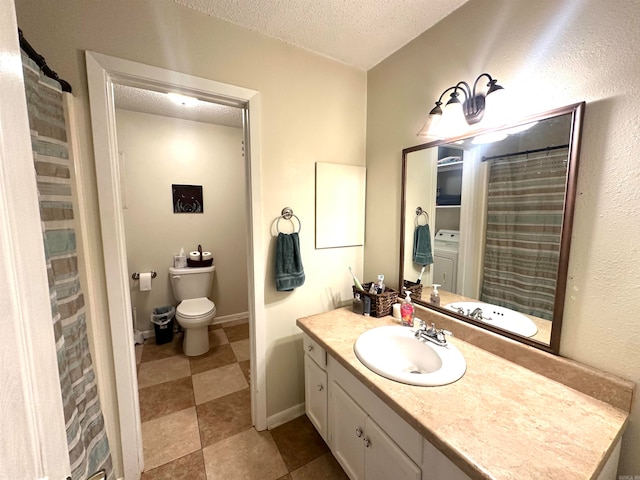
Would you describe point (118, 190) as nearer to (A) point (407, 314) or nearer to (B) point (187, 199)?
(A) point (407, 314)

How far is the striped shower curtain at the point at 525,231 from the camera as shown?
969 millimetres

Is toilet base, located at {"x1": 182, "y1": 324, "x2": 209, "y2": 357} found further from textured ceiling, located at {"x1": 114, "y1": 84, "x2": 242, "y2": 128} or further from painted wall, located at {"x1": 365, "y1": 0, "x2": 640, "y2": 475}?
painted wall, located at {"x1": 365, "y1": 0, "x2": 640, "y2": 475}

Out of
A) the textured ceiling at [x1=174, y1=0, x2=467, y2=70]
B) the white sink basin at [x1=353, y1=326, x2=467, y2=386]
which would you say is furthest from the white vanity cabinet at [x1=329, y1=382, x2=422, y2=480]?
the textured ceiling at [x1=174, y1=0, x2=467, y2=70]

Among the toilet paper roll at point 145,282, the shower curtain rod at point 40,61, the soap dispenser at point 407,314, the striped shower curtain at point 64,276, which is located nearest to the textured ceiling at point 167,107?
the shower curtain rod at point 40,61

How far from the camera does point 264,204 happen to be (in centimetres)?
150

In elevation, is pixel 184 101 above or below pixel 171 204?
above

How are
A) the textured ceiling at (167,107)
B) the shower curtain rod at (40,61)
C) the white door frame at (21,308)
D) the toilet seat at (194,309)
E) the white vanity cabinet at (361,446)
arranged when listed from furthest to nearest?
1. the toilet seat at (194,309)
2. the textured ceiling at (167,107)
3. the white vanity cabinet at (361,446)
4. the shower curtain rod at (40,61)
5. the white door frame at (21,308)

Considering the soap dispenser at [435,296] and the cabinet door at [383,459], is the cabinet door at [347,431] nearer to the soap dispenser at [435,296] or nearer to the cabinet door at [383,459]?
the cabinet door at [383,459]

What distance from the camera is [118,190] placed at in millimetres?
1195

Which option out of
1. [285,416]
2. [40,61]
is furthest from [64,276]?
[285,416]

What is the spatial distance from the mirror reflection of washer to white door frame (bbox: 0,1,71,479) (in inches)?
57.9

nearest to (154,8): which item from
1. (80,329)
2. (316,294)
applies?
(80,329)

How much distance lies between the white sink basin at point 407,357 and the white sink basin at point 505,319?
0.72 feet

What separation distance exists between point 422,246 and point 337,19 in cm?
127
